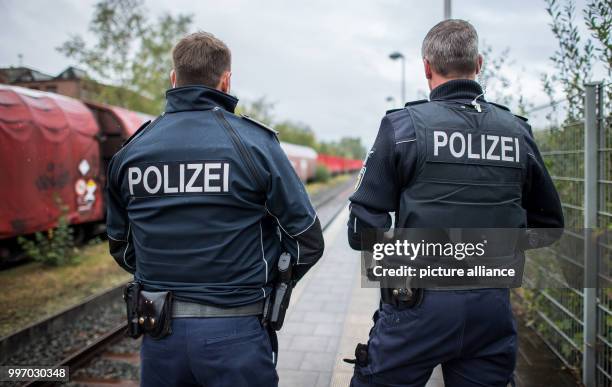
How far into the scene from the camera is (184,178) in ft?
6.76

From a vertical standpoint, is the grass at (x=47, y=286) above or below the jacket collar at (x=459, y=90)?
below

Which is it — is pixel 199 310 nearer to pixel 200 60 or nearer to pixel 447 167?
pixel 200 60

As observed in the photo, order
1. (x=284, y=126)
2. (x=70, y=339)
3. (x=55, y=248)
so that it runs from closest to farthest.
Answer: (x=70, y=339), (x=55, y=248), (x=284, y=126)

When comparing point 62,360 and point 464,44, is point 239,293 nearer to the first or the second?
point 464,44

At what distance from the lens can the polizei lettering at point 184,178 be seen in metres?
2.04

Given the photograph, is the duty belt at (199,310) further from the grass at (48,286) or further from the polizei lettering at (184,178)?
the grass at (48,286)

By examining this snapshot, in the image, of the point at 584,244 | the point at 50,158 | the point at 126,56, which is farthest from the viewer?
the point at 126,56

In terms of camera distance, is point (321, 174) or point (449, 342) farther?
point (321, 174)

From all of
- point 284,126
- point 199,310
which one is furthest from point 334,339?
point 284,126

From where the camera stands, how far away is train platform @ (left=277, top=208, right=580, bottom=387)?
4055mm

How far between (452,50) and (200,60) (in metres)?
1.11

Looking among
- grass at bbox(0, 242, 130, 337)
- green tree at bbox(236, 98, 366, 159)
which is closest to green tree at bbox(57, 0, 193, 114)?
green tree at bbox(236, 98, 366, 159)

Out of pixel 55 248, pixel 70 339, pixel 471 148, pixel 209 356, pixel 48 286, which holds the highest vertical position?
pixel 471 148

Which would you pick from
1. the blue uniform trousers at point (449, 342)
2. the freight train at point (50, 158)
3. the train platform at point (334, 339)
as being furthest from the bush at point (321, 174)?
the blue uniform trousers at point (449, 342)
